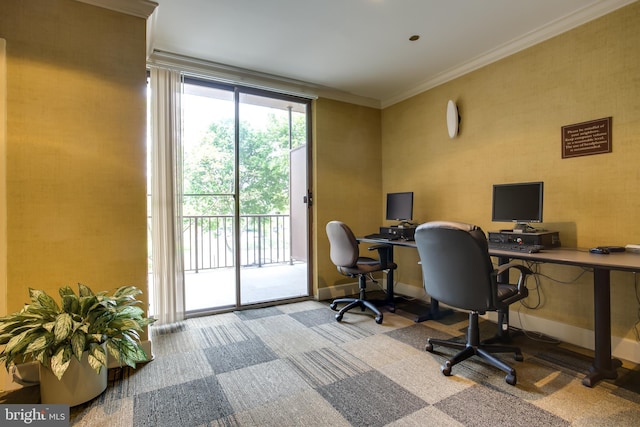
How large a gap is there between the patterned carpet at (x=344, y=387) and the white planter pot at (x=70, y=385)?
0.06 m

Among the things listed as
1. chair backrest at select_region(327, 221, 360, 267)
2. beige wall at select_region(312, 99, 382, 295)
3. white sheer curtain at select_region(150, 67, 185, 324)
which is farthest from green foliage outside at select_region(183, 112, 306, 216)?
chair backrest at select_region(327, 221, 360, 267)

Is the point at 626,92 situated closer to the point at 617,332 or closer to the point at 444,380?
the point at 617,332

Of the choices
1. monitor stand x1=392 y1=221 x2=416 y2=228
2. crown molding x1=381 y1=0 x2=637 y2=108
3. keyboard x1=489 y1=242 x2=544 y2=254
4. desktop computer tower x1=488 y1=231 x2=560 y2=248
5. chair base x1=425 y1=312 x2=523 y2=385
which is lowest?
chair base x1=425 y1=312 x2=523 y2=385

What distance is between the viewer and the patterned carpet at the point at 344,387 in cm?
160

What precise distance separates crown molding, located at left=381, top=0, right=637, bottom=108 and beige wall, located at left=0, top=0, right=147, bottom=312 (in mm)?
2869

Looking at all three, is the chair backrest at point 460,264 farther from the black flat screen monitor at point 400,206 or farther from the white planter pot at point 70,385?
the white planter pot at point 70,385

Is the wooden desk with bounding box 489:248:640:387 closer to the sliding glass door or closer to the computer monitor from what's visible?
the computer monitor

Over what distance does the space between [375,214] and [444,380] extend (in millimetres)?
2494

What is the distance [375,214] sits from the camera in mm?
4203

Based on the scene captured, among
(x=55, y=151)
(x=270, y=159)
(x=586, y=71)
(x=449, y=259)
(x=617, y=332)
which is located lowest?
(x=617, y=332)

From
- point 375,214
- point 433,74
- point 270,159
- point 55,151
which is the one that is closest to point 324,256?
point 375,214

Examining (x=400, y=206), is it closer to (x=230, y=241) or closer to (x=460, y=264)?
(x=460, y=264)

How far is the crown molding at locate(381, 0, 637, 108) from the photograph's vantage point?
2.21 m

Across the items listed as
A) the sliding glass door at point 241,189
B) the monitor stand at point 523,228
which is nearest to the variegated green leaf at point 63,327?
the sliding glass door at point 241,189
